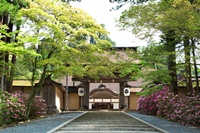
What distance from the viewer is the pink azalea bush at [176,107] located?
390 inches

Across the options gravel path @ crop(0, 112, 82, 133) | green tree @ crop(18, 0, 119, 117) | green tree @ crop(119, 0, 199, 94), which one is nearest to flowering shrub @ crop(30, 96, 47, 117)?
green tree @ crop(18, 0, 119, 117)

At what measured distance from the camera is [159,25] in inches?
382

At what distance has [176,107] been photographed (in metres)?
11.8

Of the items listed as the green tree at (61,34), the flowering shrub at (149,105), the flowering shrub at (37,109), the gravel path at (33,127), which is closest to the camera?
the gravel path at (33,127)

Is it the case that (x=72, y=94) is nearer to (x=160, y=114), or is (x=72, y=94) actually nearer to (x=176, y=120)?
(x=160, y=114)

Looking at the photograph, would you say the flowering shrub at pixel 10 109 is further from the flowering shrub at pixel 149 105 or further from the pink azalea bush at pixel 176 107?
Result: the flowering shrub at pixel 149 105

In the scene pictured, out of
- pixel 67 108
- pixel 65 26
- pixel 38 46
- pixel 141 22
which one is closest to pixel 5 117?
pixel 38 46

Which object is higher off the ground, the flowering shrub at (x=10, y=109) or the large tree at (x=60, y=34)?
the large tree at (x=60, y=34)

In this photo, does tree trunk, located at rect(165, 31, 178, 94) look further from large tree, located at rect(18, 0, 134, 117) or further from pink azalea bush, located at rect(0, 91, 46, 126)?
pink azalea bush, located at rect(0, 91, 46, 126)

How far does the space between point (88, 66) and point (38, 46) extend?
3054mm

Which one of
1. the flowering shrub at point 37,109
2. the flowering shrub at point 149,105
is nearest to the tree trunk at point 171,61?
the flowering shrub at point 149,105

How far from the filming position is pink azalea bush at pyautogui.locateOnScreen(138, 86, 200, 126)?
9906 mm

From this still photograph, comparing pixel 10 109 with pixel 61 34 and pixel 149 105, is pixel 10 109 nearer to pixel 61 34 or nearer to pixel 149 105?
pixel 61 34

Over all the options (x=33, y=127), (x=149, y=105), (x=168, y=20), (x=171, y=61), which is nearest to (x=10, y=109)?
(x=33, y=127)
